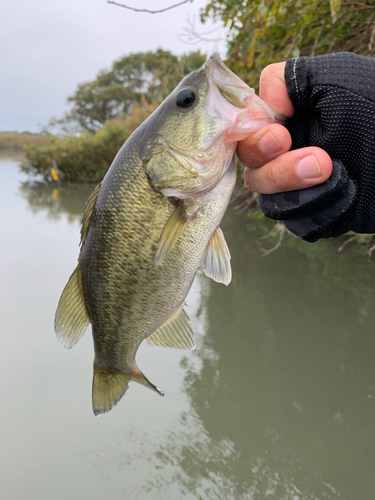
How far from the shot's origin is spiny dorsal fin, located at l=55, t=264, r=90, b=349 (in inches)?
59.1

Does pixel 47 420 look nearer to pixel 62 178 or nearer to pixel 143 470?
Answer: pixel 143 470

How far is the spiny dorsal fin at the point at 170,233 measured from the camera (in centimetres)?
127

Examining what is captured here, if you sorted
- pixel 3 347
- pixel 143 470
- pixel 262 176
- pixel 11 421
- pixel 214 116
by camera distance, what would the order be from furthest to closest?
pixel 3 347
pixel 11 421
pixel 143 470
pixel 262 176
pixel 214 116

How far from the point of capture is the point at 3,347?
11.7 ft

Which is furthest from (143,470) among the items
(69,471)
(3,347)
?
(3,347)

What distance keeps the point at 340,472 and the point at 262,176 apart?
1.92 metres

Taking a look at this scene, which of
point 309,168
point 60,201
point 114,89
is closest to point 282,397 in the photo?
point 309,168

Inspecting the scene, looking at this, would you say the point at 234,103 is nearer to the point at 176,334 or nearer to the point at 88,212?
the point at 88,212

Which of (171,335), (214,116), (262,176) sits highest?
(214,116)

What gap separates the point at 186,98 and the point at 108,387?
1193mm

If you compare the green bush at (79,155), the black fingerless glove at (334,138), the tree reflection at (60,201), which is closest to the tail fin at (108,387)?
the black fingerless glove at (334,138)

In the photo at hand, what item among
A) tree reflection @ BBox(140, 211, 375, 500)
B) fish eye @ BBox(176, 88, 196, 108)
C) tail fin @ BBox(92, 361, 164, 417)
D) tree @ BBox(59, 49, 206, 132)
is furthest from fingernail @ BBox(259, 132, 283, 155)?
tree @ BBox(59, 49, 206, 132)

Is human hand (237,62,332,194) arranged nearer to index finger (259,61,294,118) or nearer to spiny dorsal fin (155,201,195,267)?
index finger (259,61,294,118)

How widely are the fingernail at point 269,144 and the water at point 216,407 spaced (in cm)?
193
